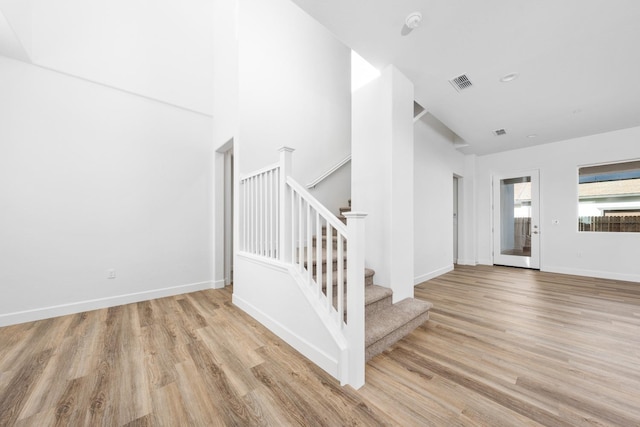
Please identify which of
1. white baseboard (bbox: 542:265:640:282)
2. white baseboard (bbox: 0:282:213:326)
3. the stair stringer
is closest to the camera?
the stair stringer

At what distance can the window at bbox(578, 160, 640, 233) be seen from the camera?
13.9 ft

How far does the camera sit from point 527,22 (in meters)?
1.98

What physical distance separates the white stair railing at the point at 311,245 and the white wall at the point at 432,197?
175 cm

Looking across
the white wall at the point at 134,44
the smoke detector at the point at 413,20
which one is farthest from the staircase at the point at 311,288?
the white wall at the point at 134,44

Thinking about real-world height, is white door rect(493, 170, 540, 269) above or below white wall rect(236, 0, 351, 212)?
below

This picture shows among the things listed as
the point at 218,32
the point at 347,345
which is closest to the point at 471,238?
the point at 347,345

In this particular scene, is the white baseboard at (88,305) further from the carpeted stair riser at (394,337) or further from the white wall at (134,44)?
the carpeted stair riser at (394,337)

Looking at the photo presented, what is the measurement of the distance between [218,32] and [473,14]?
3.62 m

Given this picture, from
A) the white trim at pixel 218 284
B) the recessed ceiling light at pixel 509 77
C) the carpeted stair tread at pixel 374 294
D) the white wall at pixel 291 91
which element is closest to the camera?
the carpeted stair tread at pixel 374 294

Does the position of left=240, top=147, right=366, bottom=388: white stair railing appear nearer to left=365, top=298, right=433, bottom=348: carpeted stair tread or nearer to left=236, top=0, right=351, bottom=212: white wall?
left=365, top=298, right=433, bottom=348: carpeted stair tread

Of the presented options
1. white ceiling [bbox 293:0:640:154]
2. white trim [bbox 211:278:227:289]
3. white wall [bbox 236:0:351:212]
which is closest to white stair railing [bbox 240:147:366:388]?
white wall [bbox 236:0:351:212]

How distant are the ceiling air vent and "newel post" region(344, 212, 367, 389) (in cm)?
236

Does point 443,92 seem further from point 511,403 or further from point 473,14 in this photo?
point 511,403

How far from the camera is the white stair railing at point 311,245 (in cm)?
160
